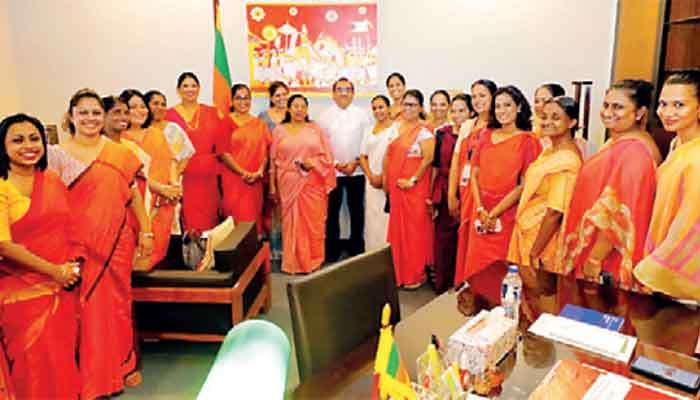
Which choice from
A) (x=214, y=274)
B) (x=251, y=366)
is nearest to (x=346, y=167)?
(x=214, y=274)

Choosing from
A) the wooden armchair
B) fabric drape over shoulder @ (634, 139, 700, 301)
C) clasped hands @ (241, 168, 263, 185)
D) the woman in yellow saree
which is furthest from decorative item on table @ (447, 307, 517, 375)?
clasped hands @ (241, 168, 263, 185)

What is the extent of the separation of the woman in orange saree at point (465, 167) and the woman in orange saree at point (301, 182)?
1.06m

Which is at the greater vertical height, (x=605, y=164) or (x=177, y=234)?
(x=605, y=164)

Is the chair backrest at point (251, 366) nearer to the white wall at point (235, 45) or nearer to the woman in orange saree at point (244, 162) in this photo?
the woman in orange saree at point (244, 162)

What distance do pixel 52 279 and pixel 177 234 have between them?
1.24 m

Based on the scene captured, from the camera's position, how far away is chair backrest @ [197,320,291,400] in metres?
0.50

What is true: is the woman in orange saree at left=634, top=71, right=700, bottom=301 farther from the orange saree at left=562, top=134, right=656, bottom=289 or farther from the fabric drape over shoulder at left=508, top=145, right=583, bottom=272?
the fabric drape over shoulder at left=508, top=145, right=583, bottom=272

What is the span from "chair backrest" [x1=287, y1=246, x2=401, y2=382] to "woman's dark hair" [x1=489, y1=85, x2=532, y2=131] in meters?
1.44

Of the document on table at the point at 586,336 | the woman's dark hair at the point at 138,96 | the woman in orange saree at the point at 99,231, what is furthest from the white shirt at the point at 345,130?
the document on table at the point at 586,336

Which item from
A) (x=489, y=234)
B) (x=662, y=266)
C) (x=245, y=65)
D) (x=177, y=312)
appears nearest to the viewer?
(x=662, y=266)

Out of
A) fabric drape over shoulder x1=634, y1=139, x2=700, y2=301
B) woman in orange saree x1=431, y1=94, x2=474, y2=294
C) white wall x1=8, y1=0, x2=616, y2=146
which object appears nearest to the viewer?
fabric drape over shoulder x1=634, y1=139, x2=700, y2=301

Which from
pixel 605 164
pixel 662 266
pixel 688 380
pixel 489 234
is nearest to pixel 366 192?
pixel 489 234

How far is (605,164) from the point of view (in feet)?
6.95

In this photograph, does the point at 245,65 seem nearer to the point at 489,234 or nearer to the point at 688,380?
the point at 489,234
